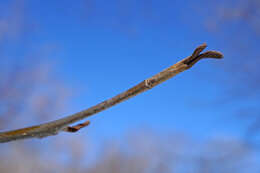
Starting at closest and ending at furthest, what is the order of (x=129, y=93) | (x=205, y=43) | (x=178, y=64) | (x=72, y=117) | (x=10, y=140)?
1. (x=205, y=43)
2. (x=178, y=64)
3. (x=129, y=93)
4. (x=72, y=117)
5. (x=10, y=140)

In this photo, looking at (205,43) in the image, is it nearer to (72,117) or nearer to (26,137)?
(72,117)

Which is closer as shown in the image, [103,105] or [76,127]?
[103,105]

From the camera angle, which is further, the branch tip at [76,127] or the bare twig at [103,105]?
the branch tip at [76,127]

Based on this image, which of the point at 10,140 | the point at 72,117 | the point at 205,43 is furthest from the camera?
the point at 10,140

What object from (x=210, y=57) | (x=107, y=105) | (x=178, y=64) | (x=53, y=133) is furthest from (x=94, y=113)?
(x=210, y=57)

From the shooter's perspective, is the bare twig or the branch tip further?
the branch tip

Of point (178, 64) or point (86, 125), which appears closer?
point (178, 64)

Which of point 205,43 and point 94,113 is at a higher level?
point 205,43

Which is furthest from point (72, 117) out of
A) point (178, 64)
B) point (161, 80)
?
point (178, 64)
